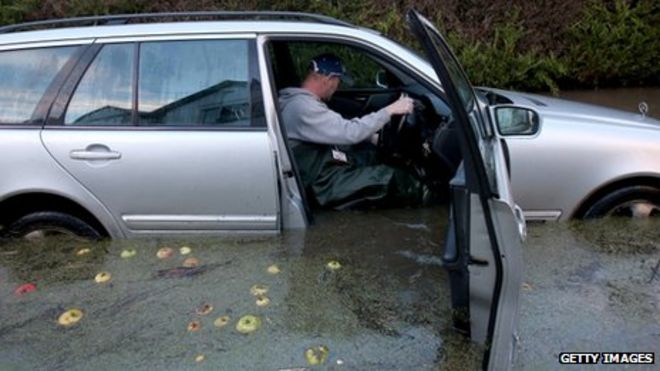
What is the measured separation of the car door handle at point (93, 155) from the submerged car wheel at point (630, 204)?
261 cm

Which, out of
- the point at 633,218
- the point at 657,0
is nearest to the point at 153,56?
the point at 633,218

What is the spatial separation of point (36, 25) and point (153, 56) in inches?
37.1

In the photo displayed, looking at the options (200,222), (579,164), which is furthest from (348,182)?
(579,164)

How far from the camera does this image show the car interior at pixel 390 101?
148 inches

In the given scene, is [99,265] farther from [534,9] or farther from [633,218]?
[534,9]

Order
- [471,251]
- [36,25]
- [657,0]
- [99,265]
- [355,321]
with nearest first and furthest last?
[471,251]
[355,321]
[99,265]
[36,25]
[657,0]

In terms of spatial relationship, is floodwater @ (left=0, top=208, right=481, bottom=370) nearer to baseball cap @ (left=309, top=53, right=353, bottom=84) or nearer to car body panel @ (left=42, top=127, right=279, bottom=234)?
car body panel @ (left=42, top=127, right=279, bottom=234)

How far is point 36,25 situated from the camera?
406 centimetres

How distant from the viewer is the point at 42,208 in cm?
377

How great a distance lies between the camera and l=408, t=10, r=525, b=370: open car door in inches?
84.0

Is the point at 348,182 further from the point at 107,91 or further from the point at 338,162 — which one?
the point at 107,91

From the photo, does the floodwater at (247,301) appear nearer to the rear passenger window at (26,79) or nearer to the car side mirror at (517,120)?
the car side mirror at (517,120)

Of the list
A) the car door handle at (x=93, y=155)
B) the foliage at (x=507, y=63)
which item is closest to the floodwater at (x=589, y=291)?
the car door handle at (x=93, y=155)

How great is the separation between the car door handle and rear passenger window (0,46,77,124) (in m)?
0.35
